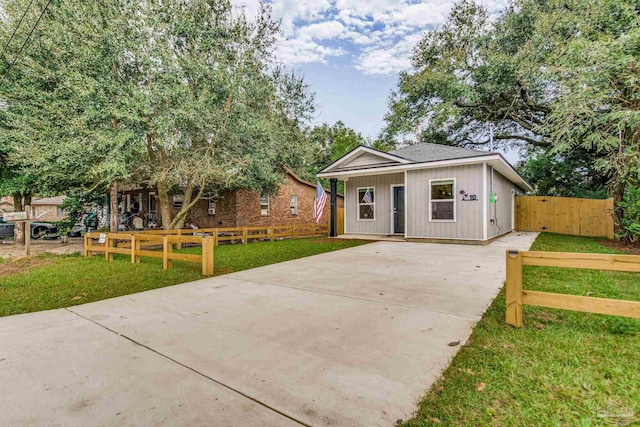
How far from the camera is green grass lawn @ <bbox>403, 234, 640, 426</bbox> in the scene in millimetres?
1821

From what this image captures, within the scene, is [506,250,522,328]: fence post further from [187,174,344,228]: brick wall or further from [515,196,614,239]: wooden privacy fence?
[515,196,614,239]: wooden privacy fence

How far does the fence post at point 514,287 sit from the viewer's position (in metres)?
3.11

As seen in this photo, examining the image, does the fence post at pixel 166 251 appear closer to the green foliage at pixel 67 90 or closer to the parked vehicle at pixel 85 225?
the green foliage at pixel 67 90

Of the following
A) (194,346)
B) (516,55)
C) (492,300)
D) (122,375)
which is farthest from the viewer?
(516,55)

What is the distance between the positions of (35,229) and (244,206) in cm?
971

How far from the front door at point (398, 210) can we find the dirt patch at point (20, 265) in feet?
35.1

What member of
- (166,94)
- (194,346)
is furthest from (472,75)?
(194,346)

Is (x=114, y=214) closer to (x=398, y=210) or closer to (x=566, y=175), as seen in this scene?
(x=398, y=210)

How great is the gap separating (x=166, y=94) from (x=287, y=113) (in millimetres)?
8879

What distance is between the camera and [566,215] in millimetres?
14156

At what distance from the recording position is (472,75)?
1580cm

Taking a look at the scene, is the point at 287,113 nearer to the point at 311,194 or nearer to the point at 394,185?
the point at 311,194

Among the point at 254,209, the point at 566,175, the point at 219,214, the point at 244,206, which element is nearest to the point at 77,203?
the point at 219,214

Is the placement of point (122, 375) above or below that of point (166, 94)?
below
